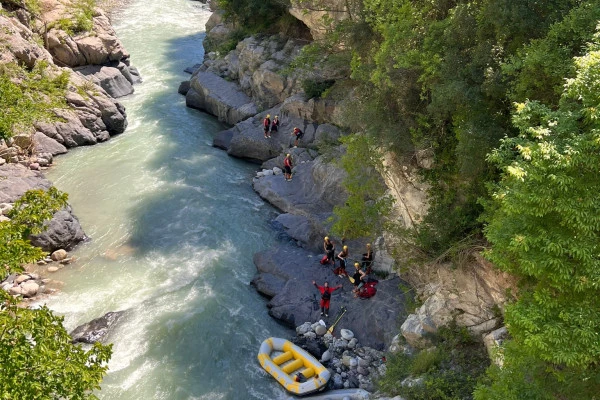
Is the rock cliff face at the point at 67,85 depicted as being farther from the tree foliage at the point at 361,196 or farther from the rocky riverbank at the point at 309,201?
the tree foliage at the point at 361,196

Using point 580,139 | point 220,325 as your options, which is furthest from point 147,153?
point 580,139

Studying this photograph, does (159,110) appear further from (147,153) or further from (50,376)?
(50,376)

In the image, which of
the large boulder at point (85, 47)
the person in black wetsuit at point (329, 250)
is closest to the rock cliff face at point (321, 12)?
the person in black wetsuit at point (329, 250)

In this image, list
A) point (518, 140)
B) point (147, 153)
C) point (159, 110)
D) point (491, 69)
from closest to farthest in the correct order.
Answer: point (518, 140), point (491, 69), point (147, 153), point (159, 110)

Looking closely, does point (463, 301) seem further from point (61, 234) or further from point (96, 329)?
point (61, 234)

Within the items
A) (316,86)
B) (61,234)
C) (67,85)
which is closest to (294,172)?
(316,86)
